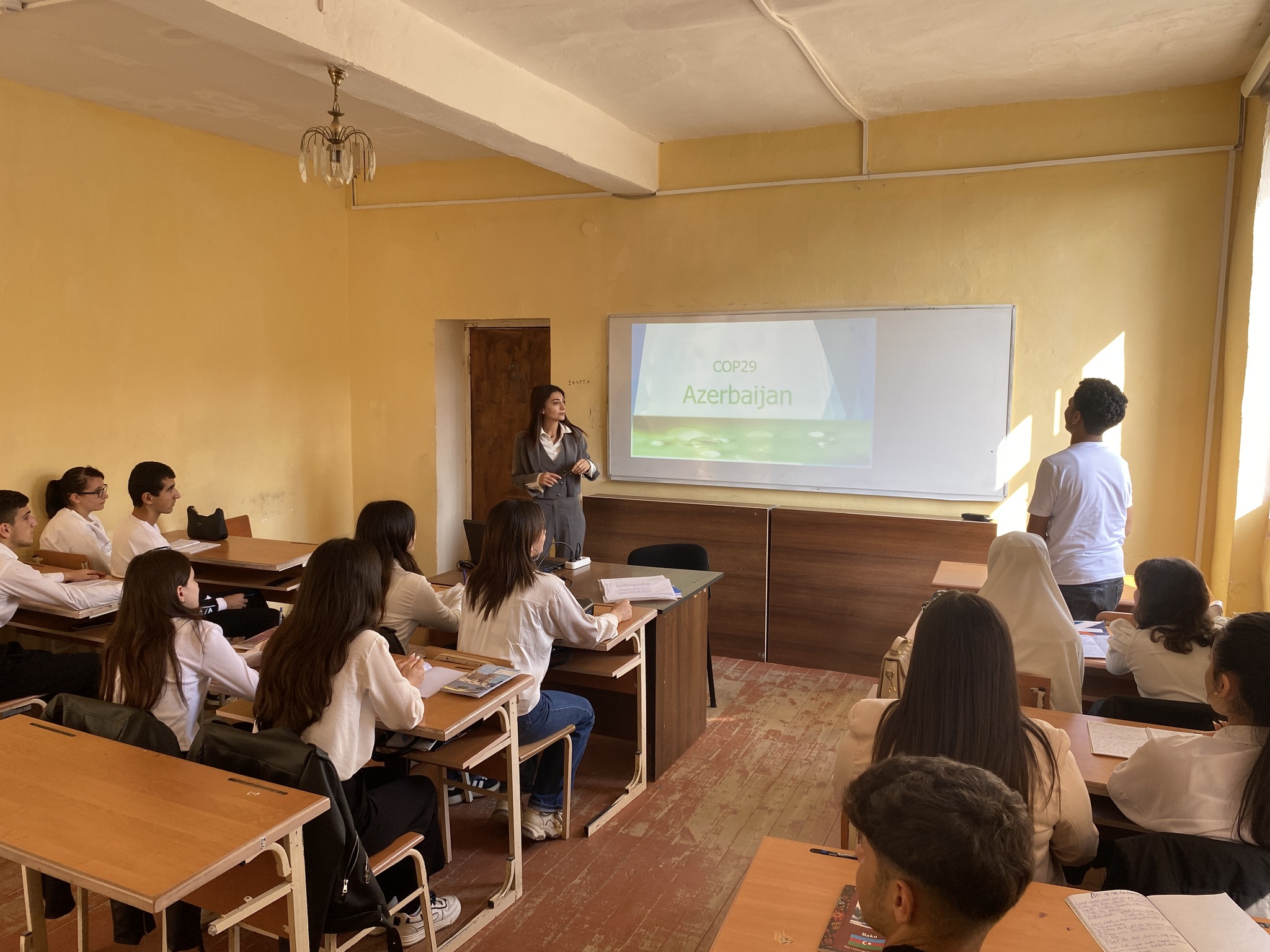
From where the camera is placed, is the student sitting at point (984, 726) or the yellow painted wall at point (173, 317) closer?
the student sitting at point (984, 726)

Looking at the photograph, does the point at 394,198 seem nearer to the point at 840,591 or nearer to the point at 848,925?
the point at 840,591

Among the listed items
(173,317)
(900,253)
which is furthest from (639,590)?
(173,317)

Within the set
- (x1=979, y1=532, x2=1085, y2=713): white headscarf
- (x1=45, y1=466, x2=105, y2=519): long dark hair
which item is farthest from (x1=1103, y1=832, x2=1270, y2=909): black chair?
(x1=45, y1=466, x2=105, y2=519): long dark hair

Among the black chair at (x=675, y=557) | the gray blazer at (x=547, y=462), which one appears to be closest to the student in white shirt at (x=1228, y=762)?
the black chair at (x=675, y=557)

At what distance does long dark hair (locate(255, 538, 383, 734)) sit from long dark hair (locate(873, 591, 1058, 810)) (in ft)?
4.64

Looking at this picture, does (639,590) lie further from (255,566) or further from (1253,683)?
(1253,683)

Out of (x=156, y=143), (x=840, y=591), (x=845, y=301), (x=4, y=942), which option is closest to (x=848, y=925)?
(x=4, y=942)

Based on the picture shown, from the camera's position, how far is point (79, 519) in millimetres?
4582

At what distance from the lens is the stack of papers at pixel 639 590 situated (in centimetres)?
386

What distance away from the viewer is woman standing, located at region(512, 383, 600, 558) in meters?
5.26

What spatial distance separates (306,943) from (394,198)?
5.76 metres

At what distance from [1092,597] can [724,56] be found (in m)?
2.95

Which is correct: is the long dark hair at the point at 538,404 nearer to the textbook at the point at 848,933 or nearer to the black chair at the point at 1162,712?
the black chair at the point at 1162,712

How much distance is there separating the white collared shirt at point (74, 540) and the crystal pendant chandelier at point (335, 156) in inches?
93.6
